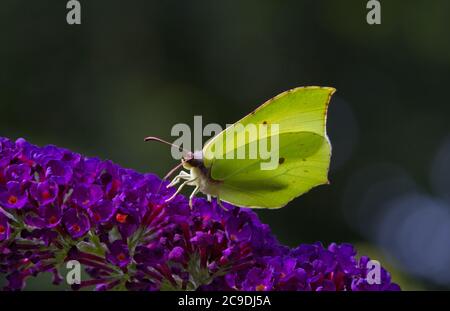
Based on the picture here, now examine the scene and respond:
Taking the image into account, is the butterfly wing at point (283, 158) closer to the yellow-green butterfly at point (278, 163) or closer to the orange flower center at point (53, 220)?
the yellow-green butterfly at point (278, 163)

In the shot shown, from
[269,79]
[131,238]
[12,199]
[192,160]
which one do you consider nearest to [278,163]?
[192,160]

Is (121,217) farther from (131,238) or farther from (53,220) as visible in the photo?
(53,220)

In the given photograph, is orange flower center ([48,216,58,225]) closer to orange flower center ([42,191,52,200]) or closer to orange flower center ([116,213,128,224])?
orange flower center ([42,191,52,200])

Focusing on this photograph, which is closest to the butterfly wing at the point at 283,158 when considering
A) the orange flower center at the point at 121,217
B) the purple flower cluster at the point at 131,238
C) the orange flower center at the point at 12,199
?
the purple flower cluster at the point at 131,238
